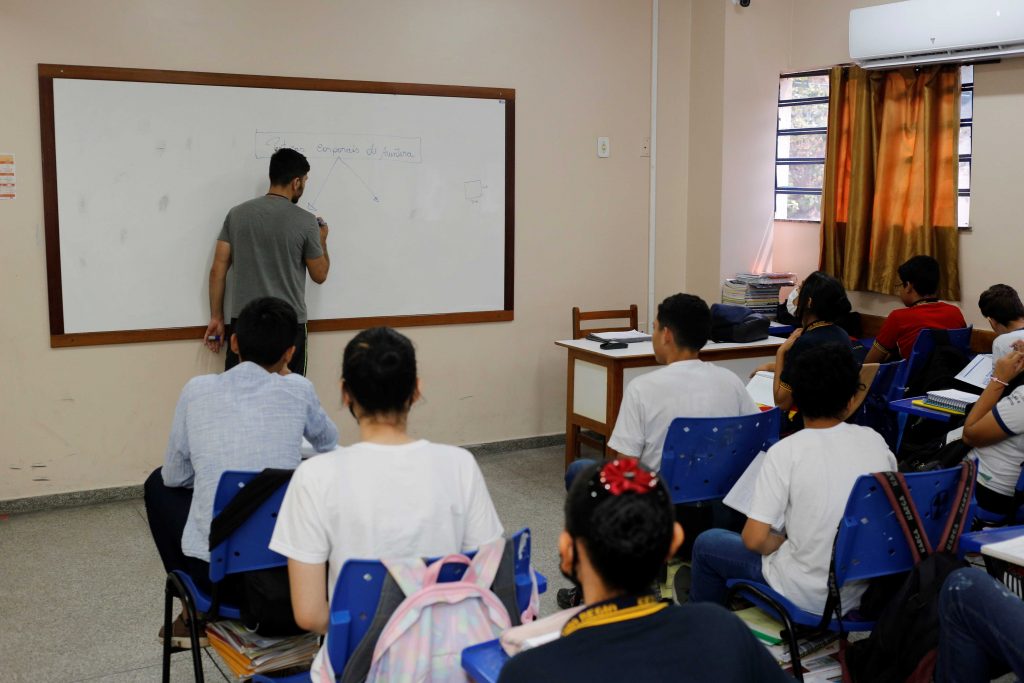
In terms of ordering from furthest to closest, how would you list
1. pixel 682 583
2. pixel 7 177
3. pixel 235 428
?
pixel 7 177
pixel 682 583
pixel 235 428

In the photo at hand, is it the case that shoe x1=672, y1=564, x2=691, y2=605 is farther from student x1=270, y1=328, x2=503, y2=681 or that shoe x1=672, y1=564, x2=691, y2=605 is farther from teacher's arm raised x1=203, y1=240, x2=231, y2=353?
teacher's arm raised x1=203, y1=240, x2=231, y2=353

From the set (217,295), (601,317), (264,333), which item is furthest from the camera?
(601,317)

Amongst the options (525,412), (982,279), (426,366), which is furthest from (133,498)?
(982,279)

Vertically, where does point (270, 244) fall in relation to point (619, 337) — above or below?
above

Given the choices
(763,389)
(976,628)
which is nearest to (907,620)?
(976,628)

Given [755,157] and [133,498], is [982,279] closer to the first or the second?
[755,157]

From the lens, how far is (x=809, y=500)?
240 cm

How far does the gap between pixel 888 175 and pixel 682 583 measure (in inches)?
135

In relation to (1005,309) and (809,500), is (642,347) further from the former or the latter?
(809,500)

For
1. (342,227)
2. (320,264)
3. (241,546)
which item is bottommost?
(241,546)

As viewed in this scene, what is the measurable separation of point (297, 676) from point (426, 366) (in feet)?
10.7

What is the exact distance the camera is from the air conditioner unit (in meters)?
4.78

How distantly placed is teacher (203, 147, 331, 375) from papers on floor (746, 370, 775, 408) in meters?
2.07

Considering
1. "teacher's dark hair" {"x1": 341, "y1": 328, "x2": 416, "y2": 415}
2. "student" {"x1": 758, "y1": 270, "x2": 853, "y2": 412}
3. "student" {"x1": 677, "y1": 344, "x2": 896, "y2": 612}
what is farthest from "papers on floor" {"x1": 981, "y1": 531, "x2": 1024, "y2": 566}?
"student" {"x1": 758, "y1": 270, "x2": 853, "y2": 412}
